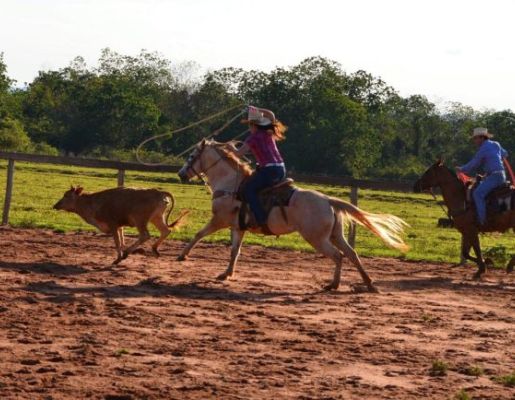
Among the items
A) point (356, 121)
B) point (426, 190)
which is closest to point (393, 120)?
point (356, 121)

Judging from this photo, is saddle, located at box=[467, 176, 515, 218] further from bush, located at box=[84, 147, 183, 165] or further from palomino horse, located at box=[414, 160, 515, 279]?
bush, located at box=[84, 147, 183, 165]

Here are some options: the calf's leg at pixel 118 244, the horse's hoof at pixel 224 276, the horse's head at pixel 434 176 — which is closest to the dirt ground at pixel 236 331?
the calf's leg at pixel 118 244

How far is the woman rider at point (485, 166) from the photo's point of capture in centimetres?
1744

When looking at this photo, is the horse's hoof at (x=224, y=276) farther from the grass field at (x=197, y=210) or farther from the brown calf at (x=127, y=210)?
the grass field at (x=197, y=210)

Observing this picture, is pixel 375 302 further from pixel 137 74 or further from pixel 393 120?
pixel 137 74

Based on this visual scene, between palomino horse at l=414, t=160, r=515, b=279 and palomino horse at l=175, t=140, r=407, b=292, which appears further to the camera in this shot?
palomino horse at l=414, t=160, r=515, b=279

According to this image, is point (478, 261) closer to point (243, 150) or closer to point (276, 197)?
point (276, 197)

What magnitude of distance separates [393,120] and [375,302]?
8401 centimetres

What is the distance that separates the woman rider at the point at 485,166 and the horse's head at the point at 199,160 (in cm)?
437

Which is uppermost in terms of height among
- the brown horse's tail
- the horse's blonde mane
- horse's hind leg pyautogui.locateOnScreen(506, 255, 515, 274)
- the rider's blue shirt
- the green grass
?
the rider's blue shirt


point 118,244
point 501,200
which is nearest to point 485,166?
point 501,200

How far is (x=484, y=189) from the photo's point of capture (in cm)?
1758

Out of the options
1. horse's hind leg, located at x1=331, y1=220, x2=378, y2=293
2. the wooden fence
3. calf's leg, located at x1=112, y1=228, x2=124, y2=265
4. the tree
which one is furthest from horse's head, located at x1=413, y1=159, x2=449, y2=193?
the tree

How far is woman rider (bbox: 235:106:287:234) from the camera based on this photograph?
14.7 metres
